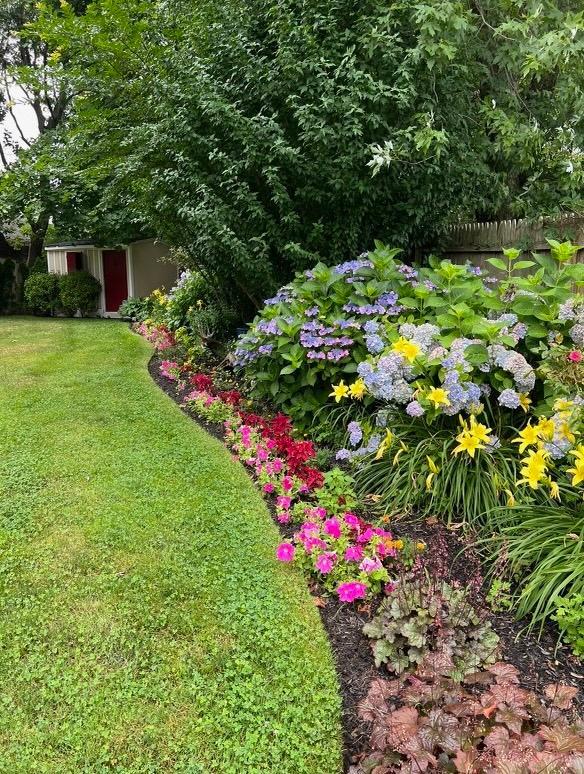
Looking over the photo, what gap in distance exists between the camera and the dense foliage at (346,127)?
171 inches

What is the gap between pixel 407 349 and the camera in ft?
10.2

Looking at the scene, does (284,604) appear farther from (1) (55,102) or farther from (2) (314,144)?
(1) (55,102)

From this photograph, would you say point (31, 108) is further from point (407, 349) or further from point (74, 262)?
point (407, 349)

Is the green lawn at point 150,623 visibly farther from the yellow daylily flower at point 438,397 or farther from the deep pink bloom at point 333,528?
the yellow daylily flower at point 438,397

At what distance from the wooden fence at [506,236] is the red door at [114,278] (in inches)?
441

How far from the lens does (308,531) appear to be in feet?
9.18

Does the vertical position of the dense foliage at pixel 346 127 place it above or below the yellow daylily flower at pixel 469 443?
above

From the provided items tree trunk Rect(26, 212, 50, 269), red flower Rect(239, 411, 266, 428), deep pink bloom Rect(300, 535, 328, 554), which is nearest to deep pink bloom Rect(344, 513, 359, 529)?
deep pink bloom Rect(300, 535, 328, 554)

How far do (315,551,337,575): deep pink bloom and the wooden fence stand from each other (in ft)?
10.6

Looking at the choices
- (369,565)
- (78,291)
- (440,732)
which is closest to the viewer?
(440,732)

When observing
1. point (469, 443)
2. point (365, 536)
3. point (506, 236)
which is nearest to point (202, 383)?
point (506, 236)

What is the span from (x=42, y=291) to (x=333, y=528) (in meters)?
13.7

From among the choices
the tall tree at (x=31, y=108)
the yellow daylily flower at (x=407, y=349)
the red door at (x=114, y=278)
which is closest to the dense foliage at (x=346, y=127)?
the yellow daylily flower at (x=407, y=349)

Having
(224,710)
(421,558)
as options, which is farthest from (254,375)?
(224,710)
